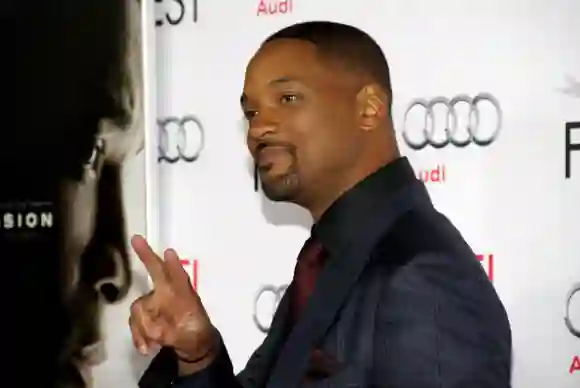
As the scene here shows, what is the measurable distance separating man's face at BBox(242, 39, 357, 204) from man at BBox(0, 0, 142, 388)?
424 mm

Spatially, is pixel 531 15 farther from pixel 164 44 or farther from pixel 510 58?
pixel 164 44

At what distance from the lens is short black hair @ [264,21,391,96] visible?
0.99 m

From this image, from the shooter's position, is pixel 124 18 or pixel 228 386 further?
pixel 124 18

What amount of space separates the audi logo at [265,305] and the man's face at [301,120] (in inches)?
14.5

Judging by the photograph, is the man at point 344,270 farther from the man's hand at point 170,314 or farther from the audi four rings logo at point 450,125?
the audi four rings logo at point 450,125

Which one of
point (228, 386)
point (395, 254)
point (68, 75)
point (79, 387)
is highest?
point (68, 75)

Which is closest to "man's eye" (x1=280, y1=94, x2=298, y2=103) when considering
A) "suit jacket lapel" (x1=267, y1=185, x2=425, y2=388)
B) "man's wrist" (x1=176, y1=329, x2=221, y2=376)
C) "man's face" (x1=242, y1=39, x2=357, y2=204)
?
"man's face" (x1=242, y1=39, x2=357, y2=204)

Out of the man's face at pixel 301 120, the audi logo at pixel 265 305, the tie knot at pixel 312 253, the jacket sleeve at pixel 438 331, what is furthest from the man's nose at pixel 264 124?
the audi logo at pixel 265 305

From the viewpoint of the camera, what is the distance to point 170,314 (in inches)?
37.6

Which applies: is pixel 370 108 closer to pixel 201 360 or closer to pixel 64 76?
pixel 201 360

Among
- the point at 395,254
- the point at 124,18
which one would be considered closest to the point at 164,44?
the point at 124,18

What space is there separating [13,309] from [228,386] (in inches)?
19.5

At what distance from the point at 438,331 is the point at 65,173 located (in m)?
0.76

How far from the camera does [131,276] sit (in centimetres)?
136
